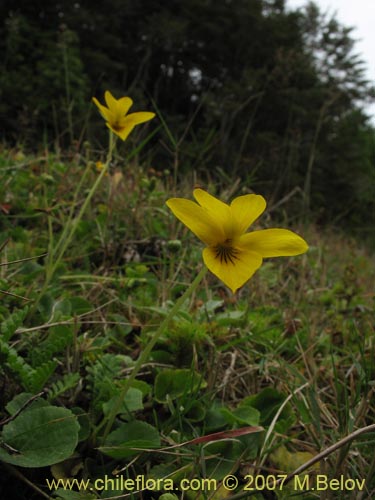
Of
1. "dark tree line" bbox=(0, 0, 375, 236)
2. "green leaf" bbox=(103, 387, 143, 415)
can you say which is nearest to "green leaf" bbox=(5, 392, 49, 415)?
"green leaf" bbox=(103, 387, 143, 415)

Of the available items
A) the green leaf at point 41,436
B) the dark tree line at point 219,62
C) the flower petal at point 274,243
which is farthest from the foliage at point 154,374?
the dark tree line at point 219,62

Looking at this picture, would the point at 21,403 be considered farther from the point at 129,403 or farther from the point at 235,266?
the point at 235,266

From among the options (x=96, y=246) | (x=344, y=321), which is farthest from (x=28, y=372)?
(x=344, y=321)

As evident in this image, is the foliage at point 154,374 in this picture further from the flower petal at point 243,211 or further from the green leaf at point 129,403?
the flower petal at point 243,211

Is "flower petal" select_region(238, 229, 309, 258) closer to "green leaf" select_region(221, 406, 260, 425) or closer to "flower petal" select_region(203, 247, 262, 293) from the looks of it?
"flower petal" select_region(203, 247, 262, 293)

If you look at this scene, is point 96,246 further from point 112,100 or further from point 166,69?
point 166,69

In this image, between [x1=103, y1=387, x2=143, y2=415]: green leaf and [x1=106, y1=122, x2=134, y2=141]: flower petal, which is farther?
[x1=106, y1=122, x2=134, y2=141]: flower petal

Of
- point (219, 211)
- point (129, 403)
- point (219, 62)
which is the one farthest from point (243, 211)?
point (219, 62)
